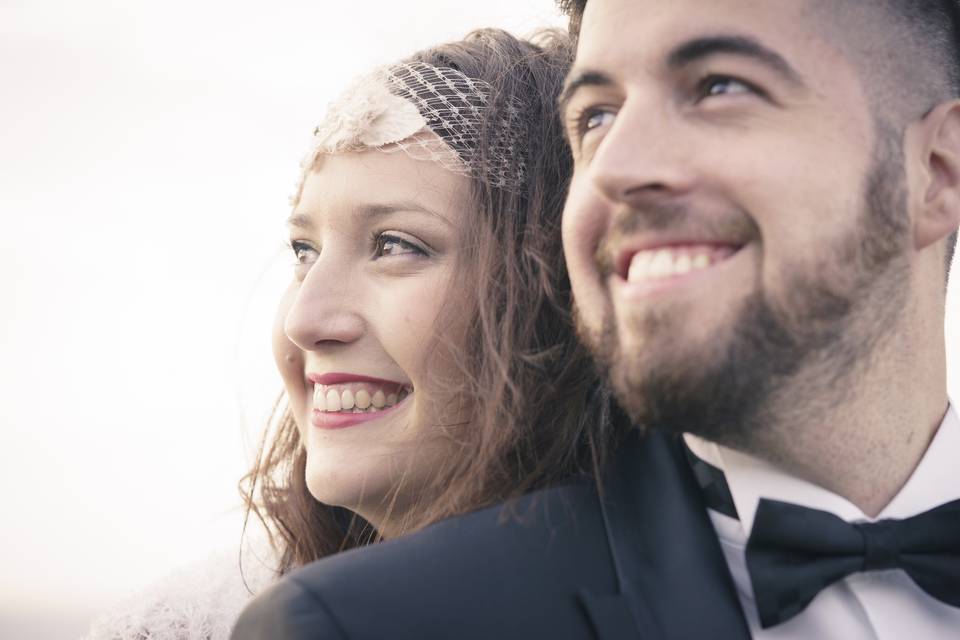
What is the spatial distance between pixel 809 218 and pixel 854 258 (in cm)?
15

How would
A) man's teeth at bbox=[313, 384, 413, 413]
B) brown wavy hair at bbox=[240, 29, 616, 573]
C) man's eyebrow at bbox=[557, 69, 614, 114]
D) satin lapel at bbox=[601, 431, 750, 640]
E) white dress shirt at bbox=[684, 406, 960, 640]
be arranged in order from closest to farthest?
1. satin lapel at bbox=[601, 431, 750, 640]
2. white dress shirt at bbox=[684, 406, 960, 640]
3. man's eyebrow at bbox=[557, 69, 614, 114]
4. brown wavy hair at bbox=[240, 29, 616, 573]
5. man's teeth at bbox=[313, 384, 413, 413]

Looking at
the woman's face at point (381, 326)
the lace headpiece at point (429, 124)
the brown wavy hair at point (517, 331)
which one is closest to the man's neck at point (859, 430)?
the brown wavy hair at point (517, 331)

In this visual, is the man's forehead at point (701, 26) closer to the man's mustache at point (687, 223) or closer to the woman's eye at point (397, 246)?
the man's mustache at point (687, 223)

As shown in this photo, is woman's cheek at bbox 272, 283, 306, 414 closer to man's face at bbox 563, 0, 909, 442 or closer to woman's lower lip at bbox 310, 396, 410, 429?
woman's lower lip at bbox 310, 396, 410, 429

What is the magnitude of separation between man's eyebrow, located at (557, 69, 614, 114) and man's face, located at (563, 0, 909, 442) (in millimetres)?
57

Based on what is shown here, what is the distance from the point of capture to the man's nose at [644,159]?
6.96 feet

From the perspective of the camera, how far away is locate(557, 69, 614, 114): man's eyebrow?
7.82 feet

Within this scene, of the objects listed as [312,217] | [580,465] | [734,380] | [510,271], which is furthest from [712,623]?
[312,217]

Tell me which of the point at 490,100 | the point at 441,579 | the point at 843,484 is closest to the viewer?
the point at 441,579

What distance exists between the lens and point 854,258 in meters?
2.16

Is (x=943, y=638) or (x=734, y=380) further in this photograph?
(x=943, y=638)

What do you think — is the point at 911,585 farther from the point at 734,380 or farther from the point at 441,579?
the point at 441,579

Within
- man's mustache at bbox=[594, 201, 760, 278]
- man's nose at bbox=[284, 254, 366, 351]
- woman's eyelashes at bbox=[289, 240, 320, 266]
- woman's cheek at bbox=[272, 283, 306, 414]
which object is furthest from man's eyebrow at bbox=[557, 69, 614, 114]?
woman's cheek at bbox=[272, 283, 306, 414]

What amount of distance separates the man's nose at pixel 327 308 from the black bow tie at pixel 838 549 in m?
1.28
